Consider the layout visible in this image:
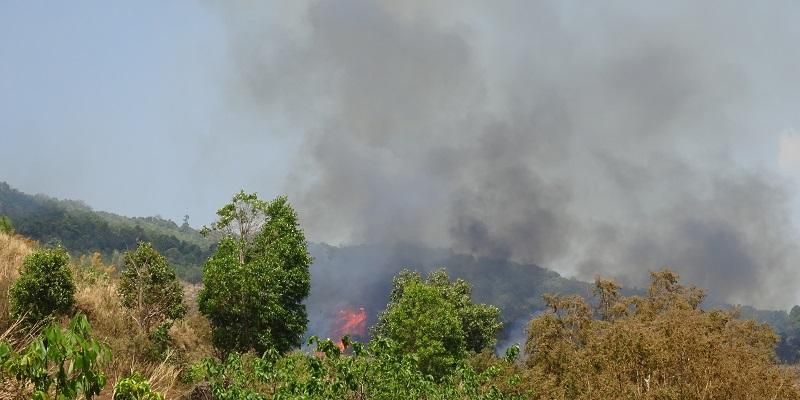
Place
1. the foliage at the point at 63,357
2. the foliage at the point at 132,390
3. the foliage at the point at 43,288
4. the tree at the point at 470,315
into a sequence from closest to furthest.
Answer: the foliage at the point at 63,357, the foliage at the point at 132,390, the foliage at the point at 43,288, the tree at the point at 470,315

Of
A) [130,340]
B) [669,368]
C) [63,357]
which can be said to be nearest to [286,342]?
[130,340]

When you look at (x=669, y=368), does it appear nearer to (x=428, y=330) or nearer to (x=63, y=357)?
(x=63, y=357)

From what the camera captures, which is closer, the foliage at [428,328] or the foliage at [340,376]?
the foliage at [340,376]

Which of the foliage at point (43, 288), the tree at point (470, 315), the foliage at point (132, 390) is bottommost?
the foliage at point (132, 390)

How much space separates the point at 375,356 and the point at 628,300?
24775mm

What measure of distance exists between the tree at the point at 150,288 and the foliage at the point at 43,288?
336 cm

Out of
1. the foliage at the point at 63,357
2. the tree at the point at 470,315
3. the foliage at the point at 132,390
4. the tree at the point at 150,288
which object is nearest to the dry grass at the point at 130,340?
the tree at the point at 150,288

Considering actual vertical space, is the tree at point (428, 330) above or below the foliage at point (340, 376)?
above

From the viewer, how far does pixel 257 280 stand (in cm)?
3028

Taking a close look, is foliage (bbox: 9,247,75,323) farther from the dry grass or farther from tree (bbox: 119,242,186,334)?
tree (bbox: 119,242,186,334)

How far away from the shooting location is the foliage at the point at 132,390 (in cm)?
863

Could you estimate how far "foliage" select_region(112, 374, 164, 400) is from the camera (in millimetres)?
8628

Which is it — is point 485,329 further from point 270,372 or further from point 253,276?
point 270,372

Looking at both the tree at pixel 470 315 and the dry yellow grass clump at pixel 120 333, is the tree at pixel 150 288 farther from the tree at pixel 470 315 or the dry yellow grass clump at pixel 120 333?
the tree at pixel 470 315
